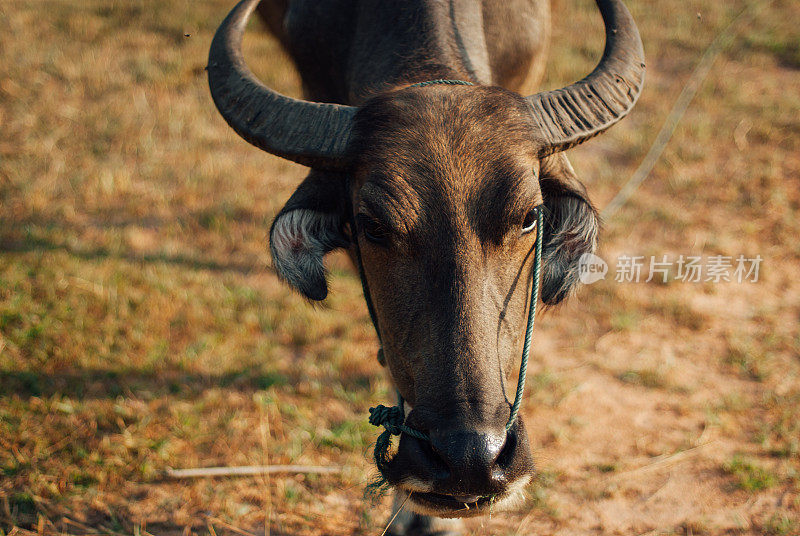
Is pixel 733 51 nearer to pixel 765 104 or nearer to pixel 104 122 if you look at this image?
pixel 765 104

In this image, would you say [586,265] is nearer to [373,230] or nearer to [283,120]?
[373,230]

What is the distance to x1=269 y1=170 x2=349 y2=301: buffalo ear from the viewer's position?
2594mm

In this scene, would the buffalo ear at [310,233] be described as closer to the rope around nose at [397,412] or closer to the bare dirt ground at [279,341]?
the rope around nose at [397,412]

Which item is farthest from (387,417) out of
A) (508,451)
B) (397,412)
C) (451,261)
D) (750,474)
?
(750,474)

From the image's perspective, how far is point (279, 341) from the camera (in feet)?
14.2

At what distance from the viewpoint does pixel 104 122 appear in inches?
254

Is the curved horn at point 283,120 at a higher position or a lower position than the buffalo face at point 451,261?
higher

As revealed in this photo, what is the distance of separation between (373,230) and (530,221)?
1.93ft

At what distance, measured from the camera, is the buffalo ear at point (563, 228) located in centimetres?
261

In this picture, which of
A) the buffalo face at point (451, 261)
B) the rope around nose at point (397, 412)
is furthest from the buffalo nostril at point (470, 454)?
the rope around nose at point (397, 412)

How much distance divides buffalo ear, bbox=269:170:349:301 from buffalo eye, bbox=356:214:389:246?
320 millimetres

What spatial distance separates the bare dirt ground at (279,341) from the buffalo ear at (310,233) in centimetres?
113

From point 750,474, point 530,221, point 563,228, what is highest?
point 530,221

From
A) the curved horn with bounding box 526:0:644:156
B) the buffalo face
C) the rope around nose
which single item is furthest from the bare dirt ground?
the curved horn with bounding box 526:0:644:156
